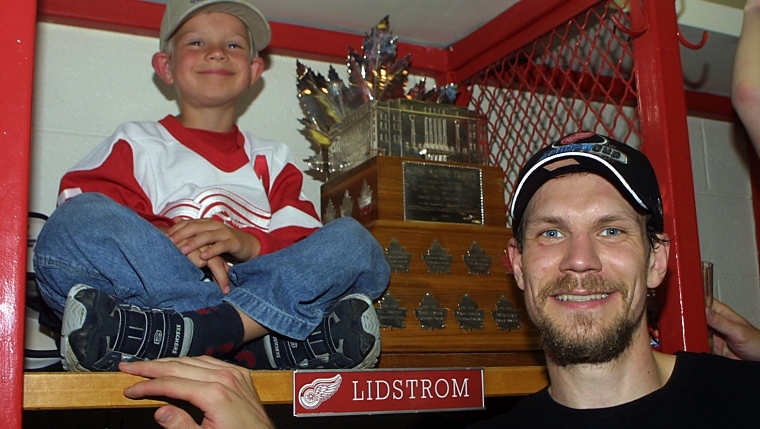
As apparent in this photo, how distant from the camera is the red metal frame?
981mm

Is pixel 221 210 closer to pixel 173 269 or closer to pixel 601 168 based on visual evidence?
pixel 173 269

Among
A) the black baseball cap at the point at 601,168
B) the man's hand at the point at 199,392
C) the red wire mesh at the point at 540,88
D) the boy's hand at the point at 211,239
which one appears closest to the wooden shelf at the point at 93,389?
the man's hand at the point at 199,392

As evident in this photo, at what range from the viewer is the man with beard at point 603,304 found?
1.24 metres

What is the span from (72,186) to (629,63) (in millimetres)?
1671

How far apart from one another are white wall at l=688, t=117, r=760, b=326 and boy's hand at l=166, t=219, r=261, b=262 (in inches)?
70.0

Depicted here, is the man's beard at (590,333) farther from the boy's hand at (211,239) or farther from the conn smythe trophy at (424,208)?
the boy's hand at (211,239)

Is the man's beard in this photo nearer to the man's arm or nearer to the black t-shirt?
the black t-shirt

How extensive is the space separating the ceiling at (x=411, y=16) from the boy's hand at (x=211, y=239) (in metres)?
0.70

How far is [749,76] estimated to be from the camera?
3.59 ft

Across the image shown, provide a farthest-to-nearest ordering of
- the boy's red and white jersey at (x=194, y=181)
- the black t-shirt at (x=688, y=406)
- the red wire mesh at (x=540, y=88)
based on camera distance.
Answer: the red wire mesh at (x=540, y=88), the boy's red and white jersey at (x=194, y=181), the black t-shirt at (x=688, y=406)

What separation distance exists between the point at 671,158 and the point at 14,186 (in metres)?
1.09

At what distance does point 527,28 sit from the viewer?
190cm

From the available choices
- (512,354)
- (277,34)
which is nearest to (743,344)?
(512,354)

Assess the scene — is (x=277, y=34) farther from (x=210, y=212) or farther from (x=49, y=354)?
(x=49, y=354)
